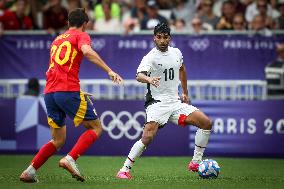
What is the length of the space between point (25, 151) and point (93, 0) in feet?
16.7

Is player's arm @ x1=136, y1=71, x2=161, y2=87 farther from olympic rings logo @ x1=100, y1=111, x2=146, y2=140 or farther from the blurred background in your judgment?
the blurred background

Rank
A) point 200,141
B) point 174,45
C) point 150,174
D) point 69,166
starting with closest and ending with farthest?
1. point 69,166
2. point 200,141
3. point 150,174
4. point 174,45

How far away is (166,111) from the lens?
1376 centimetres

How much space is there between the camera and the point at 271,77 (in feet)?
63.8

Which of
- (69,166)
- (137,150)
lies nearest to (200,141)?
(137,150)

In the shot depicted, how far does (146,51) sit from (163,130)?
6.24 feet

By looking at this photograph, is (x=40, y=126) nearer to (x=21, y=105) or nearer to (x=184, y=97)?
(x=21, y=105)

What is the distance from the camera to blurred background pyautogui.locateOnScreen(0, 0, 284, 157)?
18812mm

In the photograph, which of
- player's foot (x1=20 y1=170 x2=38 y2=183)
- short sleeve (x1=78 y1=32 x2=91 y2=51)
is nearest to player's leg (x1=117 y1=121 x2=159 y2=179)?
player's foot (x1=20 y1=170 x2=38 y2=183)

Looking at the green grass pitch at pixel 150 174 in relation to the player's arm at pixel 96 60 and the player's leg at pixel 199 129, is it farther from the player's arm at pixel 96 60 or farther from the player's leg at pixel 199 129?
the player's arm at pixel 96 60

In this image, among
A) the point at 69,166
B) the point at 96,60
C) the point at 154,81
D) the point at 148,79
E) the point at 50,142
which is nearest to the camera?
the point at 96,60

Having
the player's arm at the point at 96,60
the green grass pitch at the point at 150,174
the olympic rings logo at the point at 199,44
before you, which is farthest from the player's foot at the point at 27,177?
the olympic rings logo at the point at 199,44

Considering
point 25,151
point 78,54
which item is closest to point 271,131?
point 25,151

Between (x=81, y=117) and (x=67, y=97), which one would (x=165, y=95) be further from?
(x=67, y=97)
